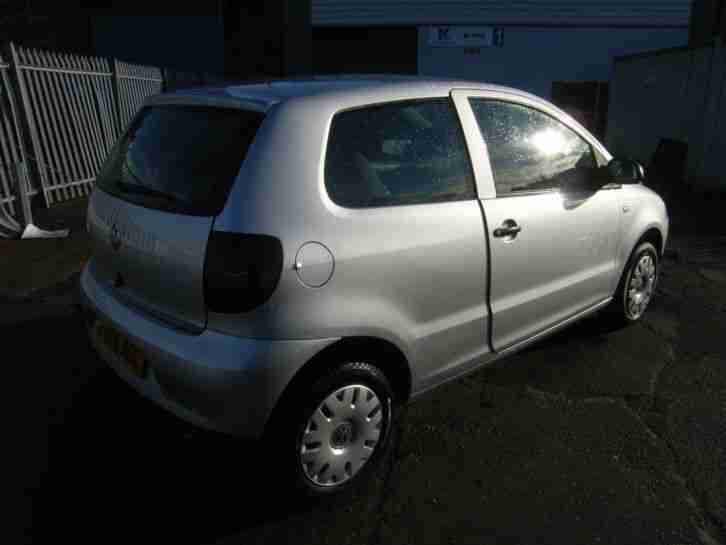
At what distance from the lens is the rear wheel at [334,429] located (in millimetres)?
2299

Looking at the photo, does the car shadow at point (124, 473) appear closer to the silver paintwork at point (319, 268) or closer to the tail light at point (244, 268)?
the silver paintwork at point (319, 268)

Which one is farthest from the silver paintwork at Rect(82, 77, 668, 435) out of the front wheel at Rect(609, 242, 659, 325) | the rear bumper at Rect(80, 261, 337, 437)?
the front wheel at Rect(609, 242, 659, 325)

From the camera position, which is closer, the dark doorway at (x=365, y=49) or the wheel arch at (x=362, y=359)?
the wheel arch at (x=362, y=359)

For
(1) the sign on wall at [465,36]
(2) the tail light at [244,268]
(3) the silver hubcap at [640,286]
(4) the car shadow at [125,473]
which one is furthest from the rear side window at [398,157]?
(1) the sign on wall at [465,36]

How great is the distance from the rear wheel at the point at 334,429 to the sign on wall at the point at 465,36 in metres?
19.5

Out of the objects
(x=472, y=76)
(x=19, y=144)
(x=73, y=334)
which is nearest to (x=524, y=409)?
(x=73, y=334)

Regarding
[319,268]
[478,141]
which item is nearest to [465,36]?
[478,141]

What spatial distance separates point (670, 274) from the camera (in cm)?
571

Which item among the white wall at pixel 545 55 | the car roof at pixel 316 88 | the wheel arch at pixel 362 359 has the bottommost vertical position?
the wheel arch at pixel 362 359

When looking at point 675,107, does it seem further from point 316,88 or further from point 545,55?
point 316,88

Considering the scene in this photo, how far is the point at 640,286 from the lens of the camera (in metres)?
4.20

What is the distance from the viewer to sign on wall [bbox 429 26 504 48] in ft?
65.2

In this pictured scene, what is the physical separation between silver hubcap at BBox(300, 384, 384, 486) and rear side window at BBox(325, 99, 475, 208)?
30.6 inches

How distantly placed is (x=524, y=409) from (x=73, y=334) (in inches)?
119
